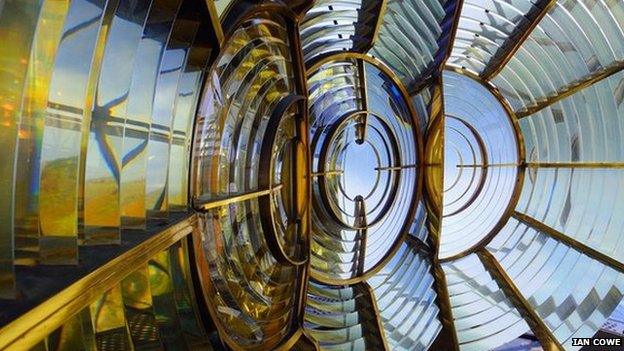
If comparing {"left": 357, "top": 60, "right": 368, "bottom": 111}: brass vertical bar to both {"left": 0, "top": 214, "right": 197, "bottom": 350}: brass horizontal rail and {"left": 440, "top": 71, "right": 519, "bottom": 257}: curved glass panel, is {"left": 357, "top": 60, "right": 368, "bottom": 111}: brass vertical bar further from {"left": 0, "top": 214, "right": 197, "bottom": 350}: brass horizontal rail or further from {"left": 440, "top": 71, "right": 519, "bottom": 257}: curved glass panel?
{"left": 0, "top": 214, "right": 197, "bottom": 350}: brass horizontal rail

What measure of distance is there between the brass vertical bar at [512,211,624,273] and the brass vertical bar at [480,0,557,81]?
1.19 metres

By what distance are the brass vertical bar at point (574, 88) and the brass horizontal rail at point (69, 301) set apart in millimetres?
3326

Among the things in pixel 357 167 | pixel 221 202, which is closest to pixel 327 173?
pixel 357 167

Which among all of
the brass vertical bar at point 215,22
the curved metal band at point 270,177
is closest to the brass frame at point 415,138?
the curved metal band at point 270,177

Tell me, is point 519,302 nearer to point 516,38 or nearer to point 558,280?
point 558,280

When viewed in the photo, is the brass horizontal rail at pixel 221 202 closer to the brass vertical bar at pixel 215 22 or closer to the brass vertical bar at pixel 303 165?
the brass vertical bar at pixel 215 22

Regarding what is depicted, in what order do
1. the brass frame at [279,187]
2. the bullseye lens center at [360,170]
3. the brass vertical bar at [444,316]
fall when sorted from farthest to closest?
the bullseye lens center at [360,170], the brass vertical bar at [444,316], the brass frame at [279,187]

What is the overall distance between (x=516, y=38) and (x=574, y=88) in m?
0.55

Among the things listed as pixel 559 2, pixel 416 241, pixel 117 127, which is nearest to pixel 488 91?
pixel 559 2

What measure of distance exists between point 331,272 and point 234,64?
2159 mm

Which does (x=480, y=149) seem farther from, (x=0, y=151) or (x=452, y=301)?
(x=0, y=151)

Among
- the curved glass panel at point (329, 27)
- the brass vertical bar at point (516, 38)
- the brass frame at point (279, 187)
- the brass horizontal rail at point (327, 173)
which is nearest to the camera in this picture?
the brass frame at point (279, 187)

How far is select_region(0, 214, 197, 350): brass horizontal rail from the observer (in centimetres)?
68

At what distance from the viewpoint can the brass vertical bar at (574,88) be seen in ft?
11.5
